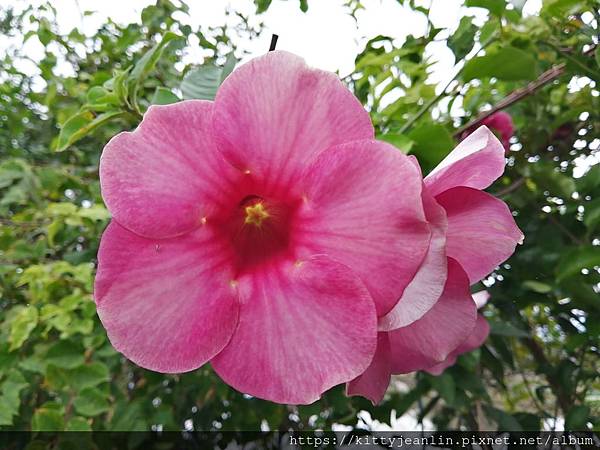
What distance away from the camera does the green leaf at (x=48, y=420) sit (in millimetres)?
723

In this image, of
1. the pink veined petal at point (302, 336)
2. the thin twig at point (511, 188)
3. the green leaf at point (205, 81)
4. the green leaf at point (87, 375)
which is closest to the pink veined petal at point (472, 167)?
the pink veined petal at point (302, 336)

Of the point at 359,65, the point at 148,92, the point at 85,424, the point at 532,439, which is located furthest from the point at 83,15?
the point at 532,439

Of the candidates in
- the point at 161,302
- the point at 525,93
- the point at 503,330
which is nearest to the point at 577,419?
the point at 503,330

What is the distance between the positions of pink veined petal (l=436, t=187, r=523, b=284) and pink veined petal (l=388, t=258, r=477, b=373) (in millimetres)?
31

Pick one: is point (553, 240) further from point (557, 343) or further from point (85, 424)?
point (85, 424)

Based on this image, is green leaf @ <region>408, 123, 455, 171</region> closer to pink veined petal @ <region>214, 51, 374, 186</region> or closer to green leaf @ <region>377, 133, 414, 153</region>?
green leaf @ <region>377, 133, 414, 153</region>

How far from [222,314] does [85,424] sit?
52cm

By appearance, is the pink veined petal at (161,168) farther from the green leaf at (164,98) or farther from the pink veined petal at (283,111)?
the green leaf at (164,98)

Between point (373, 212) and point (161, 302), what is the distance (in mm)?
161

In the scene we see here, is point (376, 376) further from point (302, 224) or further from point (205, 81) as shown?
point (205, 81)

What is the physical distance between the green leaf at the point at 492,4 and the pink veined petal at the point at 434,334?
15.6 inches

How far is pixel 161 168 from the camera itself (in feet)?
1.08

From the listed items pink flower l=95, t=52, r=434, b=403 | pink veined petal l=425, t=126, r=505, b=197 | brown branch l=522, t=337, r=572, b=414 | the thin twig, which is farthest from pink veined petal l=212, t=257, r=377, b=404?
brown branch l=522, t=337, r=572, b=414

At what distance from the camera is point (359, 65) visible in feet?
2.26
